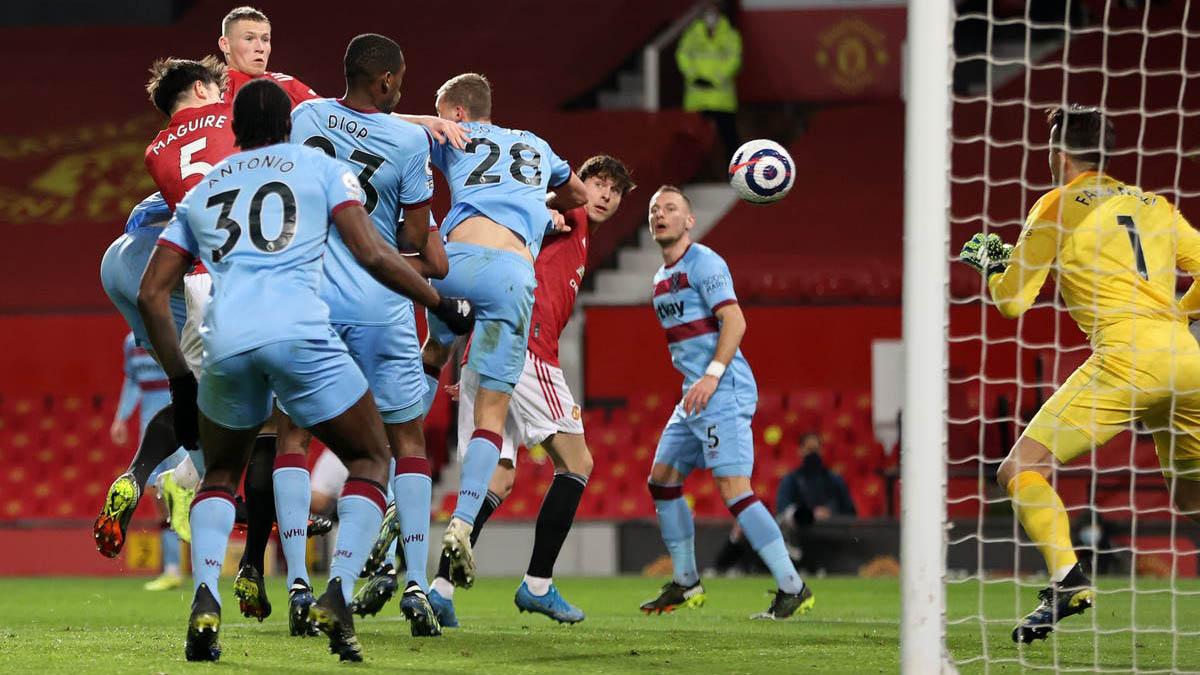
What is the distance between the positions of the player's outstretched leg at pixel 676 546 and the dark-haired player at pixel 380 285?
226cm

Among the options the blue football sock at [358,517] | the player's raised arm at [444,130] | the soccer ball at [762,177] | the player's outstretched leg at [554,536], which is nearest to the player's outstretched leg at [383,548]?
the player's outstretched leg at [554,536]

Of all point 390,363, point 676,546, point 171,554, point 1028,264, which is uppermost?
point 1028,264

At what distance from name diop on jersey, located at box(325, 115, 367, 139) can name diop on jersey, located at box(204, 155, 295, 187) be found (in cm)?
96

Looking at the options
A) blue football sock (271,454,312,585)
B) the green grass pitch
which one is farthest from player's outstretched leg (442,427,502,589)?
blue football sock (271,454,312,585)

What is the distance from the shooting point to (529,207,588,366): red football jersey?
7.32 m

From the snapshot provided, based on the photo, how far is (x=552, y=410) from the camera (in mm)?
7094

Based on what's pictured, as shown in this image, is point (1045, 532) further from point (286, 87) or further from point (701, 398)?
point (286, 87)

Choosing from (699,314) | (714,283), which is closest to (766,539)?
(699,314)

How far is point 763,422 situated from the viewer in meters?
13.1

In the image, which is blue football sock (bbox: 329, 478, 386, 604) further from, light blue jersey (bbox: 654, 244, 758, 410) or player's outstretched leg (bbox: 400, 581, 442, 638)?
light blue jersey (bbox: 654, 244, 758, 410)

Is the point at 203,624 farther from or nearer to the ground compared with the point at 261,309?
nearer to the ground

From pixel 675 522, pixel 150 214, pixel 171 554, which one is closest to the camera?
pixel 150 214

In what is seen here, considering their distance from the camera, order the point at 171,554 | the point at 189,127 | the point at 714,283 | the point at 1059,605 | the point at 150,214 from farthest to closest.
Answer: the point at 171,554
the point at 714,283
the point at 150,214
the point at 189,127
the point at 1059,605

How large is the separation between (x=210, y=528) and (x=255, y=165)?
109 centimetres
